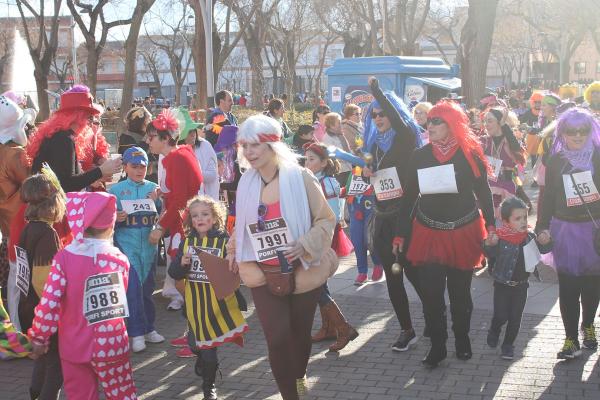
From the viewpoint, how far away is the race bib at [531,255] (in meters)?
6.09

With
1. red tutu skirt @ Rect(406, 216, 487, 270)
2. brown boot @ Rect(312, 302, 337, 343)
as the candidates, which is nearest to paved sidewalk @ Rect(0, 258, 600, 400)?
brown boot @ Rect(312, 302, 337, 343)

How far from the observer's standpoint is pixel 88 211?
457 centimetres

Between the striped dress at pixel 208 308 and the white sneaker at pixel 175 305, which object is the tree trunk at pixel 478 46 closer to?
the white sneaker at pixel 175 305

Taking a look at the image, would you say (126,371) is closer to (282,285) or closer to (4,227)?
(282,285)

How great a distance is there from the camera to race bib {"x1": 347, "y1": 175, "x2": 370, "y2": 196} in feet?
27.0

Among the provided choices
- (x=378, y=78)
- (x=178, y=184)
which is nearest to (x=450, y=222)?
(x=178, y=184)

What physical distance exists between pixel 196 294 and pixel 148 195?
146 cm

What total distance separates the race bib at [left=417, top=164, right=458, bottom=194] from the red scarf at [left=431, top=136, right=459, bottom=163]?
66mm

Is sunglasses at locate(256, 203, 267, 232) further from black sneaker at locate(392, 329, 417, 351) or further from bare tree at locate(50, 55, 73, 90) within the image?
bare tree at locate(50, 55, 73, 90)

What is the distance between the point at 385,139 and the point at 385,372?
175 centimetres

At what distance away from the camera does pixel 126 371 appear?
4633 millimetres

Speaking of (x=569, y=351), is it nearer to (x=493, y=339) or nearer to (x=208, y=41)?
(x=493, y=339)

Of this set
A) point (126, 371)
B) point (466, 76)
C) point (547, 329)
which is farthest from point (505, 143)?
point (466, 76)

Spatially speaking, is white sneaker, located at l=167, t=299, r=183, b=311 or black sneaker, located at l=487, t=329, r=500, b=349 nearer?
black sneaker, located at l=487, t=329, r=500, b=349
